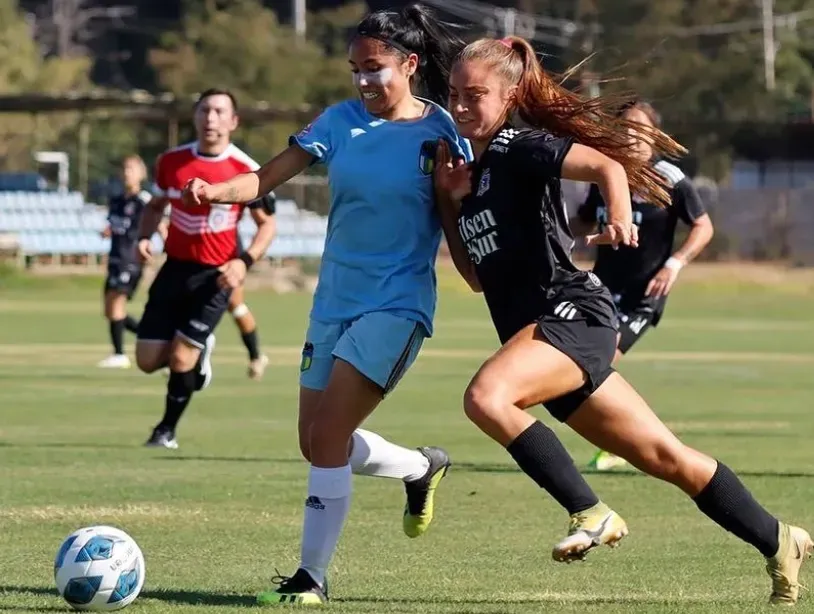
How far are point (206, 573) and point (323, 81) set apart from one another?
2223 inches

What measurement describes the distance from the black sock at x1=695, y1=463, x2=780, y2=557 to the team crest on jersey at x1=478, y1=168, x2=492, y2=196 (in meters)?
1.29

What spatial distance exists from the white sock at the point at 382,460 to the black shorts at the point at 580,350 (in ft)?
3.66

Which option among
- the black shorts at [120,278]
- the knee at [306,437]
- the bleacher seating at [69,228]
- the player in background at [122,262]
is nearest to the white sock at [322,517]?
the knee at [306,437]

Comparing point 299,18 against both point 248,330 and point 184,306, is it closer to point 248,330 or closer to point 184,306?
point 248,330

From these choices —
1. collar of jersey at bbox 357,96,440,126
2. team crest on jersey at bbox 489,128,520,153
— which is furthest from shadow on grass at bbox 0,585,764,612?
collar of jersey at bbox 357,96,440,126

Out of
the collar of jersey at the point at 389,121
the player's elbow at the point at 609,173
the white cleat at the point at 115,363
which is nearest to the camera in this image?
the player's elbow at the point at 609,173

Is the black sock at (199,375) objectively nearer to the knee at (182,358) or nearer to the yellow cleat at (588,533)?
the knee at (182,358)

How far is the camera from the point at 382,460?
23.9 ft

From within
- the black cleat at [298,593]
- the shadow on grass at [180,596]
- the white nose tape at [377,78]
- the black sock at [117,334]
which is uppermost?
the white nose tape at [377,78]

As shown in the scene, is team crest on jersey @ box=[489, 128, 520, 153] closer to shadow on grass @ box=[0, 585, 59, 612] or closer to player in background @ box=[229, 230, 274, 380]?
shadow on grass @ box=[0, 585, 59, 612]

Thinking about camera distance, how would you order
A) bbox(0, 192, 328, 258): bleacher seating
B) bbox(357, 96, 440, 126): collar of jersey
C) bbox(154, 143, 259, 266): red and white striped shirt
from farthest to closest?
bbox(0, 192, 328, 258): bleacher seating → bbox(154, 143, 259, 266): red and white striped shirt → bbox(357, 96, 440, 126): collar of jersey

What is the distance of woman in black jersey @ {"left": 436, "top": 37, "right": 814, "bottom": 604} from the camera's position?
20.2ft

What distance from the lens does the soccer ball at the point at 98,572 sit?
620cm

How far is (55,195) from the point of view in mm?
45219
